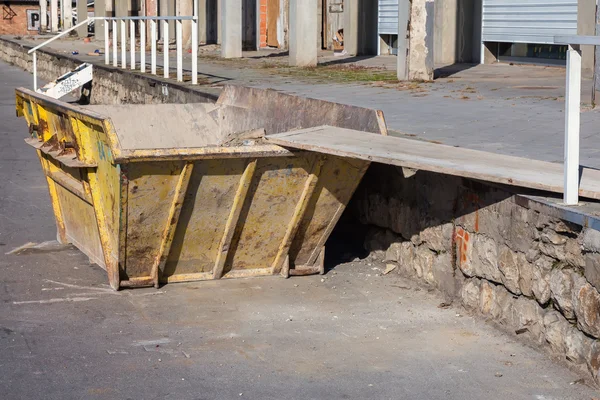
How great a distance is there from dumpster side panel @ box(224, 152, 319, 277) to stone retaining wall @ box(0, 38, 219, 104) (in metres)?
5.03

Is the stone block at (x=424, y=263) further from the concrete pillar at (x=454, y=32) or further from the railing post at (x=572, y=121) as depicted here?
the concrete pillar at (x=454, y=32)

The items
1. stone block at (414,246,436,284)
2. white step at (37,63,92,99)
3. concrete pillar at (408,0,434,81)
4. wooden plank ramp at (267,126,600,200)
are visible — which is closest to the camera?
wooden plank ramp at (267,126,600,200)

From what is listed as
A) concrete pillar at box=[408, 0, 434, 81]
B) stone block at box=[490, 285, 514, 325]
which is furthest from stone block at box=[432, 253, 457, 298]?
concrete pillar at box=[408, 0, 434, 81]

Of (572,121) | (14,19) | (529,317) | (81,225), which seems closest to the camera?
(572,121)

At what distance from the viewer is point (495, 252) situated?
5.80 m

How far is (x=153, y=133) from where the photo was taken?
8.40 meters

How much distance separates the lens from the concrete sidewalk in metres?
8.13

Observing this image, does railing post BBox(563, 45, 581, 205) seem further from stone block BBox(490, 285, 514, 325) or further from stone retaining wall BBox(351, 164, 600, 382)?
stone block BBox(490, 285, 514, 325)

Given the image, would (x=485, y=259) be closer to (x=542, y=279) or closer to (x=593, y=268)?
(x=542, y=279)

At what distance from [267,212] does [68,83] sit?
12938 mm

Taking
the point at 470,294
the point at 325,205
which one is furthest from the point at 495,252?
the point at 325,205

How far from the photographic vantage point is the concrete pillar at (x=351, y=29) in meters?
22.5

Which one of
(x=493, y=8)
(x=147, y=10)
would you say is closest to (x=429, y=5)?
(x=493, y=8)

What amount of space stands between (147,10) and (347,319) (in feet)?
120
